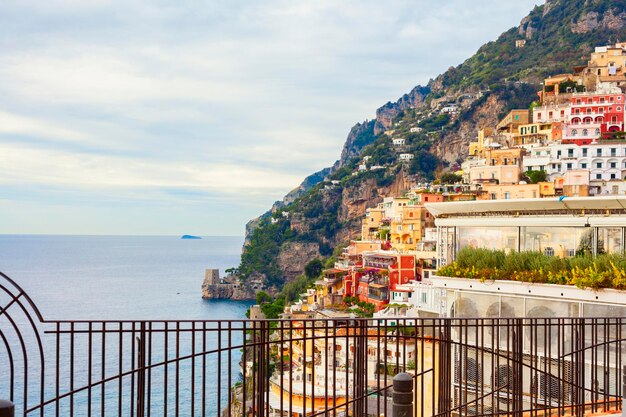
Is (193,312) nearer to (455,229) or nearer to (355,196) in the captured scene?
(355,196)

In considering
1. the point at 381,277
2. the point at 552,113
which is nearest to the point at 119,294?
the point at 381,277

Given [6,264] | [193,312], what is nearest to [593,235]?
[193,312]

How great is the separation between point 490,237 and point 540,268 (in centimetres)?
302

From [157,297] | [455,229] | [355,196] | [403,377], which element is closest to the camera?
[403,377]

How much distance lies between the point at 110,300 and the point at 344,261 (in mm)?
31940

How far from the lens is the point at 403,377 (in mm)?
3672

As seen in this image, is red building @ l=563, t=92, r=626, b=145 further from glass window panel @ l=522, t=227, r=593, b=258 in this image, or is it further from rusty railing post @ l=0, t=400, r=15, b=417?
rusty railing post @ l=0, t=400, r=15, b=417

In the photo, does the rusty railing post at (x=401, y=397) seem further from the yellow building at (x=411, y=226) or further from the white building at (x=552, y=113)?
the white building at (x=552, y=113)

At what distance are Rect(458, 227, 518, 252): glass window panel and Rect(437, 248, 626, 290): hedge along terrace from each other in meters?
1.35

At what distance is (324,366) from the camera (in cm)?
1434

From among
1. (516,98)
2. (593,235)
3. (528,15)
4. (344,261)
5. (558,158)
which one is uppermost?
(528,15)

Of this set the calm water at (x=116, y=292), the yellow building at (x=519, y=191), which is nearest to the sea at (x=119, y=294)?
the calm water at (x=116, y=292)

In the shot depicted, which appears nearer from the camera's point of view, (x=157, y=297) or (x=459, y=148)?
(x=157, y=297)

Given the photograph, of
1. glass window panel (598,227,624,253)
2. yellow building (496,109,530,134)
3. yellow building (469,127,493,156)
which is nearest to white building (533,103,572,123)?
yellow building (496,109,530,134)
